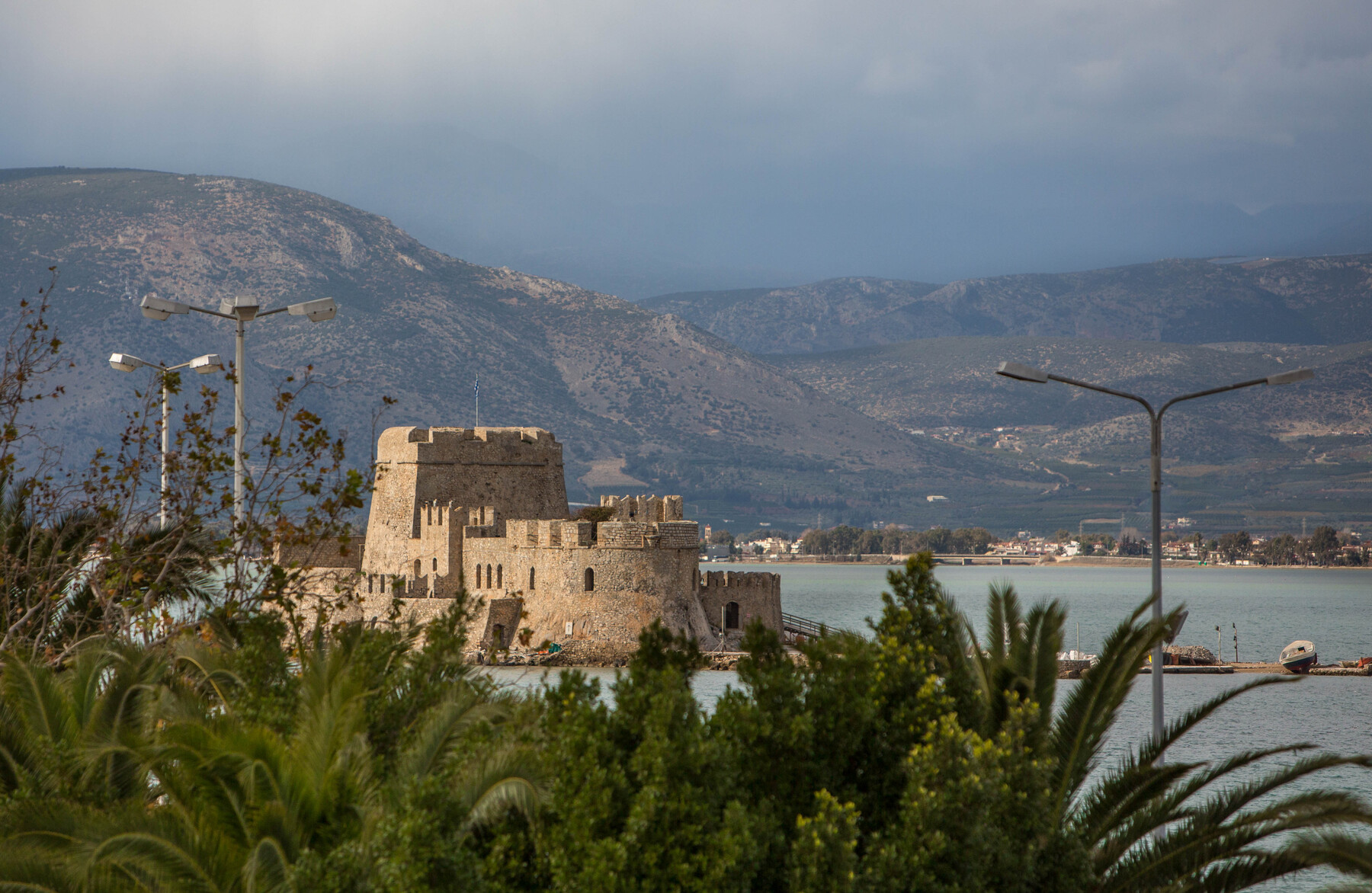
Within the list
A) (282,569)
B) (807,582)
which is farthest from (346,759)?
(807,582)

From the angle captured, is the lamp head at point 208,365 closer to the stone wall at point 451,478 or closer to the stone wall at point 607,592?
the stone wall at point 607,592

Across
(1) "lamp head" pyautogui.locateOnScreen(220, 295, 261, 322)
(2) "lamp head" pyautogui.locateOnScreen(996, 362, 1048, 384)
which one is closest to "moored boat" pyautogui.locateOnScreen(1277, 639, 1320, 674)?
(2) "lamp head" pyautogui.locateOnScreen(996, 362, 1048, 384)

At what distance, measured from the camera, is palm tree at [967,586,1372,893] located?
1089 centimetres

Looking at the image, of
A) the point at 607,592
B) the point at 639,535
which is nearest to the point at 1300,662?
the point at 639,535

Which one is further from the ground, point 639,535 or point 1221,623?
point 639,535

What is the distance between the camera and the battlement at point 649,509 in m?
50.1

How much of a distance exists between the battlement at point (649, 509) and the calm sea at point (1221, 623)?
5816 millimetres

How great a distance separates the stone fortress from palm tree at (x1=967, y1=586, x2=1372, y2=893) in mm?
32641

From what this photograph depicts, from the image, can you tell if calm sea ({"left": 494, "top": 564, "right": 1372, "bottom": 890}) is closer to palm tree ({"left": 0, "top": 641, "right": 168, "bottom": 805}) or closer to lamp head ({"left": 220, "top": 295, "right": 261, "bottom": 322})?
palm tree ({"left": 0, "top": 641, "right": 168, "bottom": 805})

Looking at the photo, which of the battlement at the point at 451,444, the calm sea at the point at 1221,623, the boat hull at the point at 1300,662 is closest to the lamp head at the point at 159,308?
the calm sea at the point at 1221,623

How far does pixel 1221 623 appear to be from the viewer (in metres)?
89.4

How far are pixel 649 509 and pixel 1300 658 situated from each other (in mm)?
26122

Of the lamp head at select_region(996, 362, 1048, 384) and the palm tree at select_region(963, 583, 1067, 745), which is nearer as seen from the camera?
the palm tree at select_region(963, 583, 1067, 745)

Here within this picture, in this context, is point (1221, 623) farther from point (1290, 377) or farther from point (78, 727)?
point (78, 727)
